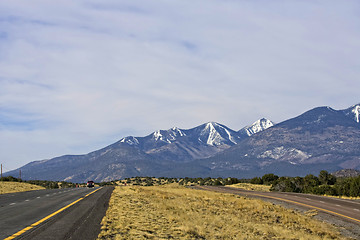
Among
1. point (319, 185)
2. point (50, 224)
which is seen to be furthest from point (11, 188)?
point (319, 185)

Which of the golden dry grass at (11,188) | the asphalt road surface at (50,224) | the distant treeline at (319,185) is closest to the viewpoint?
the asphalt road surface at (50,224)

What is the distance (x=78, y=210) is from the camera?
2114 cm

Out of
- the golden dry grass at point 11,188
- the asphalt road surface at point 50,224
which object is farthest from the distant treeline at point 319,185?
the golden dry grass at point 11,188

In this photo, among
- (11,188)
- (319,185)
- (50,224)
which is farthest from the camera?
(319,185)

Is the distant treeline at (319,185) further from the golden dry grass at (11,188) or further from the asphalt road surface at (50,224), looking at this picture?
the golden dry grass at (11,188)

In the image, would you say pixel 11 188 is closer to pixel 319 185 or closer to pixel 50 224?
pixel 50 224

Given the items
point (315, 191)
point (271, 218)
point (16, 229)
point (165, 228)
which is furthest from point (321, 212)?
point (315, 191)

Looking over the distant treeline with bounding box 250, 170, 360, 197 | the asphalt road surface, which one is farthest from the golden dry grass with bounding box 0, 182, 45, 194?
the distant treeline with bounding box 250, 170, 360, 197

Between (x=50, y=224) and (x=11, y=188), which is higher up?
(x=11, y=188)

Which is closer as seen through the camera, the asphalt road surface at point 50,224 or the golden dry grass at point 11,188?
the asphalt road surface at point 50,224

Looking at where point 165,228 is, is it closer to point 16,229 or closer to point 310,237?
point 16,229

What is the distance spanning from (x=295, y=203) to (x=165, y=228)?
21.5 m

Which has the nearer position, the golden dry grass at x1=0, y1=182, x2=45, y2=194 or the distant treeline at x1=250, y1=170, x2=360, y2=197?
the distant treeline at x1=250, y1=170, x2=360, y2=197

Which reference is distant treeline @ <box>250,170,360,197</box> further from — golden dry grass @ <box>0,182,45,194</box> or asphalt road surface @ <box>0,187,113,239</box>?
golden dry grass @ <box>0,182,45,194</box>
